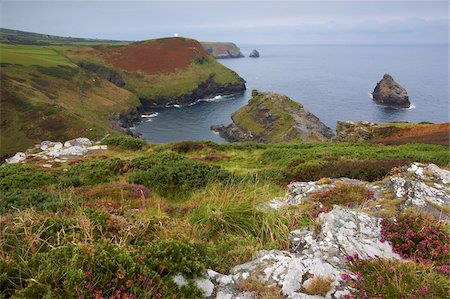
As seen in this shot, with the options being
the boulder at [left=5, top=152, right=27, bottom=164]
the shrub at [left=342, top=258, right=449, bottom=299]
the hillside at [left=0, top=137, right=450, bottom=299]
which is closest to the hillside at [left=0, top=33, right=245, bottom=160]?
the boulder at [left=5, top=152, right=27, bottom=164]

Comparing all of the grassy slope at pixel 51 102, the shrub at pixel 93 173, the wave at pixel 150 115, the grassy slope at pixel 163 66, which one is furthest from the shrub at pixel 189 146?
the grassy slope at pixel 163 66

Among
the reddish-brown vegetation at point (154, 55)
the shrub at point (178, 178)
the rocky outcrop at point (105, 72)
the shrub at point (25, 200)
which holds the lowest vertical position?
the shrub at point (178, 178)

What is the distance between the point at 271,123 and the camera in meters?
89.7

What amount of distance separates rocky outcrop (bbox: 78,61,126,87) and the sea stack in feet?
344

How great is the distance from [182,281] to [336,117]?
108m

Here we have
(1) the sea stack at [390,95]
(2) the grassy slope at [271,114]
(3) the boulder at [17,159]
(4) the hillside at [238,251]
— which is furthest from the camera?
(1) the sea stack at [390,95]

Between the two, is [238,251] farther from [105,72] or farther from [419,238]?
[105,72]

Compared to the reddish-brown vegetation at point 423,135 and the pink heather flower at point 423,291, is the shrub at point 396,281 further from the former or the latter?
the reddish-brown vegetation at point 423,135

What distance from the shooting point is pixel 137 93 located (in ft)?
452

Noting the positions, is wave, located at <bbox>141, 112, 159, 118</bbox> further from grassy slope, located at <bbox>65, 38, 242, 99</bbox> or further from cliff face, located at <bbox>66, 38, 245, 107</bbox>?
grassy slope, located at <bbox>65, 38, 242, 99</bbox>

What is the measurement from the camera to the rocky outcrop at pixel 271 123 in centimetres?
8256

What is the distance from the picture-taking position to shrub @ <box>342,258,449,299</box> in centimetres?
486

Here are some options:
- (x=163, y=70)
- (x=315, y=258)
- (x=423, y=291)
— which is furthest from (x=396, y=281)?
(x=163, y=70)

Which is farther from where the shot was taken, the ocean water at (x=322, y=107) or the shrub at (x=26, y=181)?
the ocean water at (x=322, y=107)
